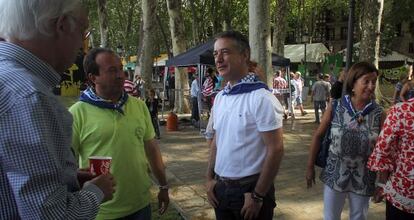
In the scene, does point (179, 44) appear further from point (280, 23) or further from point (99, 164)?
point (99, 164)

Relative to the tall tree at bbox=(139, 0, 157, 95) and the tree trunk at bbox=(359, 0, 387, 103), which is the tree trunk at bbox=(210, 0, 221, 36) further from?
the tall tree at bbox=(139, 0, 157, 95)

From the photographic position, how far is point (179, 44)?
17.5 m

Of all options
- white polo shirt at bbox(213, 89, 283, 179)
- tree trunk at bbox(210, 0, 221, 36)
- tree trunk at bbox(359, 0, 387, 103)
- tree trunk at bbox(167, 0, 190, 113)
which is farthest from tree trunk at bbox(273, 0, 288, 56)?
white polo shirt at bbox(213, 89, 283, 179)

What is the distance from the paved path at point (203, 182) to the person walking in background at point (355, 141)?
71.8 inches

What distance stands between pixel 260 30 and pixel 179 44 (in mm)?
8698

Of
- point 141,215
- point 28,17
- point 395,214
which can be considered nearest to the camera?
point 28,17

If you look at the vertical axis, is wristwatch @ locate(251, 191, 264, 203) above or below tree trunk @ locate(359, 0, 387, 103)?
below

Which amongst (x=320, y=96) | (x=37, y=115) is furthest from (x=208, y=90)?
(x=37, y=115)

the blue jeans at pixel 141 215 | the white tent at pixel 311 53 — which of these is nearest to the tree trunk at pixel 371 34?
the blue jeans at pixel 141 215

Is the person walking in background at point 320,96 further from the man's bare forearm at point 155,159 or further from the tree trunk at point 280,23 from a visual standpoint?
the man's bare forearm at point 155,159

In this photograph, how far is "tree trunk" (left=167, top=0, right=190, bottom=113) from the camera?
17.3 metres

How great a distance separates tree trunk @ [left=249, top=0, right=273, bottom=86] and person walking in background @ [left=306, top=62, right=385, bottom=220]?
5.53 metres

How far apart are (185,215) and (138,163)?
2487mm

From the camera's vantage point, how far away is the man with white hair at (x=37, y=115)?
131 centimetres
